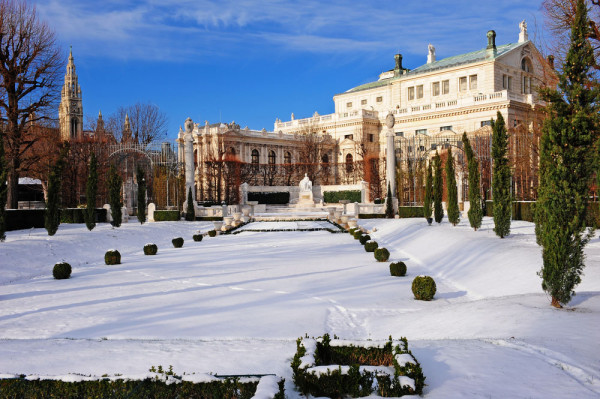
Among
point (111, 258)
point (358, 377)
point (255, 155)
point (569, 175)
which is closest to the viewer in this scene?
point (358, 377)

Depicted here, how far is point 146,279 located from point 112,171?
13.6 meters

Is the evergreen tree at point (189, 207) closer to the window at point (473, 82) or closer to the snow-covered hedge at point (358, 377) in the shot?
the snow-covered hedge at point (358, 377)

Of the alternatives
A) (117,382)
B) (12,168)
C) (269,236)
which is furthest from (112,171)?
(117,382)

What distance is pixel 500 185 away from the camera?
17078 millimetres

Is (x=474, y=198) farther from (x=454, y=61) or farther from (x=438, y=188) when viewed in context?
(x=454, y=61)

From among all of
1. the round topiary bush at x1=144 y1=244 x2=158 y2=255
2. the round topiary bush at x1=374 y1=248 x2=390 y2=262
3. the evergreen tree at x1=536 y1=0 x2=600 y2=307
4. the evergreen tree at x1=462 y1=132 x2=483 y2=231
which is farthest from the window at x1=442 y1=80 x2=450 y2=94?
the evergreen tree at x1=536 y1=0 x2=600 y2=307

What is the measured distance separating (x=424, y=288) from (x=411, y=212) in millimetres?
21780

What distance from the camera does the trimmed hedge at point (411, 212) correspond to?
102ft

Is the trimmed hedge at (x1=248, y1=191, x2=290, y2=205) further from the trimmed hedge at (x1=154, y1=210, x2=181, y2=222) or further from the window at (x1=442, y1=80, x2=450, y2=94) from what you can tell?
the window at (x1=442, y1=80, x2=450, y2=94)

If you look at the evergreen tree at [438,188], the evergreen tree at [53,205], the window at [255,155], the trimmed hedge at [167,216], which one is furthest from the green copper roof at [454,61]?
the evergreen tree at [53,205]

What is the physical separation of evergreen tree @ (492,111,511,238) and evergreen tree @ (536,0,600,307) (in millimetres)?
8240

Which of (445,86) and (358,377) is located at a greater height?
(445,86)

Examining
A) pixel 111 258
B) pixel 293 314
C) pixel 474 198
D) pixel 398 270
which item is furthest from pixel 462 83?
pixel 293 314

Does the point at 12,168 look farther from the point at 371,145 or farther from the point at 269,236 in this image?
the point at 371,145
